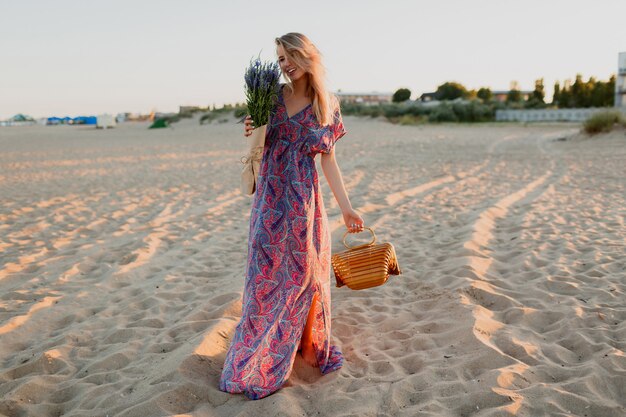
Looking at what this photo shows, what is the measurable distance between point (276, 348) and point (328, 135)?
3.68 ft

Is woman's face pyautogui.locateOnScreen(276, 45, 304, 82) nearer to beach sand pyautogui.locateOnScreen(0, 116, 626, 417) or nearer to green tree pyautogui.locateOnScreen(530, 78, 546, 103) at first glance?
beach sand pyautogui.locateOnScreen(0, 116, 626, 417)

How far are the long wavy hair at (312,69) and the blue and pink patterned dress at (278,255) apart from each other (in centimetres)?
6

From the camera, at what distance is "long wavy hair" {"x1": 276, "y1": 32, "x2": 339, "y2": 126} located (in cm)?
271

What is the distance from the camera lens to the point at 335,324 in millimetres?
3842

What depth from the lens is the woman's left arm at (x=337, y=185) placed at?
118 inches

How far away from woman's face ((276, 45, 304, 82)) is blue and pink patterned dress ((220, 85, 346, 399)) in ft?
0.44

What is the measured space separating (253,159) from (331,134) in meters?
0.43

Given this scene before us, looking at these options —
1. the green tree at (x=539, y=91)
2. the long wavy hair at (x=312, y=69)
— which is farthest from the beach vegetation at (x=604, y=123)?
the green tree at (x=539, y=91)

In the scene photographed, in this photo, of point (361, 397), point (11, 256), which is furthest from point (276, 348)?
point (11, 256)

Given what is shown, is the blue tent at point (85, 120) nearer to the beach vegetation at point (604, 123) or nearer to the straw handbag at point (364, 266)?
the beach vegetation at point (604, 123)

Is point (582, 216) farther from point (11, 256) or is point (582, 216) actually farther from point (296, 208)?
point (11, 256)

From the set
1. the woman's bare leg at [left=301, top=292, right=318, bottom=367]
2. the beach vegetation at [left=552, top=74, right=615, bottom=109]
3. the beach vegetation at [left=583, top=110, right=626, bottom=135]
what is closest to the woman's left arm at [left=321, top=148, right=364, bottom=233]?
the woman's bare leg at [left=301, top=292, right=318, bottom=367]

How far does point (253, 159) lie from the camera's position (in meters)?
2.83

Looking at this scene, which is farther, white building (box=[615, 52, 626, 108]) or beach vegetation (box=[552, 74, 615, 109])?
beach vegetation (box=[552, 74, 615, 109])
